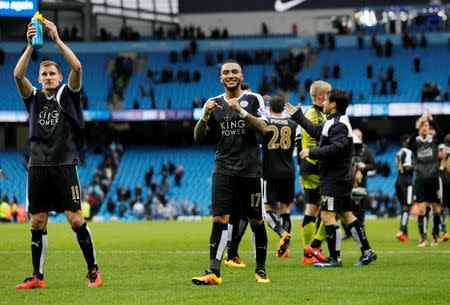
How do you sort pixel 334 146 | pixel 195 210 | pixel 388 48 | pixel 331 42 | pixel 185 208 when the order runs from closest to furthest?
1. pixel 334 146
2. pixel 195 210
3. pixel 185 208
4. pixel 388 48
5. pixel 331 42

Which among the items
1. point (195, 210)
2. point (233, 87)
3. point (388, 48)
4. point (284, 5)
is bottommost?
point (195, 210)

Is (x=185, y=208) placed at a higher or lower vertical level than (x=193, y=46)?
lower

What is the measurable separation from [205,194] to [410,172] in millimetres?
28832

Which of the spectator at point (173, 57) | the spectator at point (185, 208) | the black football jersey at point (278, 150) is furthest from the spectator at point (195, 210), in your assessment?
the black football jersey at point (278, 150)

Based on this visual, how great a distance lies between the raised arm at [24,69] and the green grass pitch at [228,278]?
2.17 metres

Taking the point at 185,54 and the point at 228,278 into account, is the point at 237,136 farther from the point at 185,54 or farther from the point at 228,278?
the point at 185,54

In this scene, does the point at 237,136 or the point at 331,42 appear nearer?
the point at 237,136

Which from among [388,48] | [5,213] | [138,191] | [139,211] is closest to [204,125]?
[5,213]

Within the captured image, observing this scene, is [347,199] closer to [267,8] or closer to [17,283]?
[17,283]

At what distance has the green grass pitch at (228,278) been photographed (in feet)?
32.0

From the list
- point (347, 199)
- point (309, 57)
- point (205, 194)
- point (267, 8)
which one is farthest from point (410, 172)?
point (267, 8)

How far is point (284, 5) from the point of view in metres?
64.5

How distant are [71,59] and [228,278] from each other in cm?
337

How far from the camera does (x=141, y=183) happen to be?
53500 millimetres
